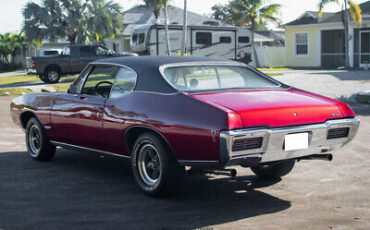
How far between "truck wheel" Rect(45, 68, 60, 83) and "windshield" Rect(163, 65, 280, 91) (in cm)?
1951

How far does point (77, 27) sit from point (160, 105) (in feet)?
98.8

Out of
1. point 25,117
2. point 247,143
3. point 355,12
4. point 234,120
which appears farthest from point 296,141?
point 355,12

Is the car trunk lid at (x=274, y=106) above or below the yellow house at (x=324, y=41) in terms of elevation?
below

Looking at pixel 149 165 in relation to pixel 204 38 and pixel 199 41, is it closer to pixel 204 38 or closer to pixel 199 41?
pixel 199 41

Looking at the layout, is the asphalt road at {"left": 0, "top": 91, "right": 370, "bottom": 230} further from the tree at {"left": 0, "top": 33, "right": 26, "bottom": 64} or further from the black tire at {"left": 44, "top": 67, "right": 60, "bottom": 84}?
the tree at {"left": 0, "top": 33, "right": 26, "bottom": 64}

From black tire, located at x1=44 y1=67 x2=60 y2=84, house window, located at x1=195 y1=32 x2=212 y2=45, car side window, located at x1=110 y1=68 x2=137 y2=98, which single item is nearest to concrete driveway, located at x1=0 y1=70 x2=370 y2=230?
car side window, located at x1=110 y1=68 x2=137 y2=98

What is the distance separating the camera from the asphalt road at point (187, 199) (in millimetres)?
4480

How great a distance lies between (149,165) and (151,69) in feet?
3.30

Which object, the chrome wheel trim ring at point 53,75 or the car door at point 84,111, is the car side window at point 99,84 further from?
the chrome wheel trim ring at point 53,75

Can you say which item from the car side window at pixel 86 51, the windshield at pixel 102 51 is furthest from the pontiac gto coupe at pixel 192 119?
the car side window at pixel 86 51

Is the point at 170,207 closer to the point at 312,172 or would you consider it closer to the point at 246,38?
the point at 312,172

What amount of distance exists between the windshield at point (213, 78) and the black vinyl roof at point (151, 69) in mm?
94

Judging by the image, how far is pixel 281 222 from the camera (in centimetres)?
444

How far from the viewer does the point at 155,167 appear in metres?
5.31
